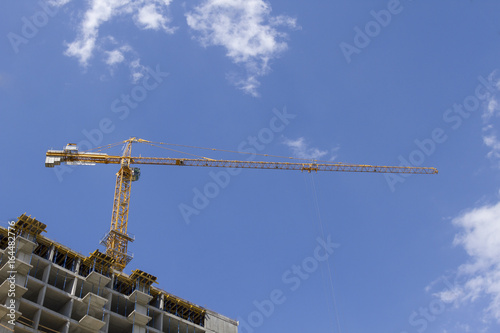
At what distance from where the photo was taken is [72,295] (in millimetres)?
66688

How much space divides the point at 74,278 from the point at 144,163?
40.2 metres

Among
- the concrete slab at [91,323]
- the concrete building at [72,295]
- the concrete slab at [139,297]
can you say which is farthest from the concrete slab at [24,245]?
the concrete slab at [139,297]

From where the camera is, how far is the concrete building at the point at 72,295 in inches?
2447

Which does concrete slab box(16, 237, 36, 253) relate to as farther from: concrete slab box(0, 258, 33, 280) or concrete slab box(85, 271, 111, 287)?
concrete slab box(85, 271, 111, 287)

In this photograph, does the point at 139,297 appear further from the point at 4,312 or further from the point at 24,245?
the point at 4,312

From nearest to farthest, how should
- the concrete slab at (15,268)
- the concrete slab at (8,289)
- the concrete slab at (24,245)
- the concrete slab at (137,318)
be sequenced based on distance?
the concrete slab at (8,289)
the concrete slab at (15,268)
the concrete slab at (24,245)
the concrete slab at (137,318)

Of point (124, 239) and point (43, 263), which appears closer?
point (43, 263)

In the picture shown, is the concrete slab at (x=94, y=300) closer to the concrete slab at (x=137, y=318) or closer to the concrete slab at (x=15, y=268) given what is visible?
the concrete slab at (x=137, y=318)

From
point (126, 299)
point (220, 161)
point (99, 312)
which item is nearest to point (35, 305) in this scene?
point (99, 312)

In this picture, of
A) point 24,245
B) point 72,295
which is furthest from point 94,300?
point 24,245

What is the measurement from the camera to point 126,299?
7238 centimetres

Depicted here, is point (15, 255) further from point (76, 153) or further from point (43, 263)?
point (76, 153)

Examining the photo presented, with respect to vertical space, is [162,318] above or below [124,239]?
below

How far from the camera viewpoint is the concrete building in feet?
204
